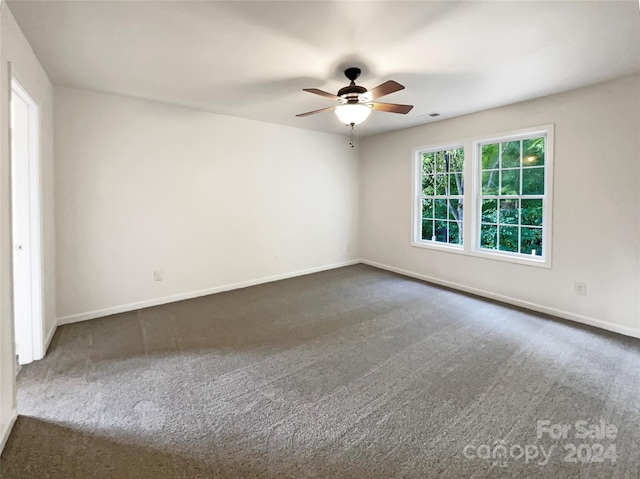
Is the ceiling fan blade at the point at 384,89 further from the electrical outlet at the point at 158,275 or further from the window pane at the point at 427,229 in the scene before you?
the electrical outlet at the point at 158,275

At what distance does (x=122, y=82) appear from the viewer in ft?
10.3

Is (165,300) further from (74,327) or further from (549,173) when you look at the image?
(549,173)

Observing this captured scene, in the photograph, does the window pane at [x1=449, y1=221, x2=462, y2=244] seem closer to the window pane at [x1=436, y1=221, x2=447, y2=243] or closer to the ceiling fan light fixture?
the window pane at [x1=436, y1=221, x2=447, y2=243]

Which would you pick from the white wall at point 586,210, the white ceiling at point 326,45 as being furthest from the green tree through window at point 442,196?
the white ceiling at point 326,45

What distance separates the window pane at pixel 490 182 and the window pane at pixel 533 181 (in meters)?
0.34

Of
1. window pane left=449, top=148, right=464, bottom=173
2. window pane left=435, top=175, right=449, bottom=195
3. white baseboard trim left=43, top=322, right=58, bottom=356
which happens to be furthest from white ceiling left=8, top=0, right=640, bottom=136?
white baseboard trim left=43, top=322, right=58, bottom=356

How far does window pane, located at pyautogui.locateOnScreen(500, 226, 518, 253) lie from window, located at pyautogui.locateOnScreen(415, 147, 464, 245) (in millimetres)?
597

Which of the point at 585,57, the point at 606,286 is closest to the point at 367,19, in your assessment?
the point at 585,57

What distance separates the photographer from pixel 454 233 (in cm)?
486

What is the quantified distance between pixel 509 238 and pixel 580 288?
3.16ft

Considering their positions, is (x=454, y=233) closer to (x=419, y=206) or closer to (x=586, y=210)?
(x=419, y=206)

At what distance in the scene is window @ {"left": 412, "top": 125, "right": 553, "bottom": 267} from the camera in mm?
3785

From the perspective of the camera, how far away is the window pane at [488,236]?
4301 mm

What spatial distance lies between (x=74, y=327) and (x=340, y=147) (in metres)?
4.64
